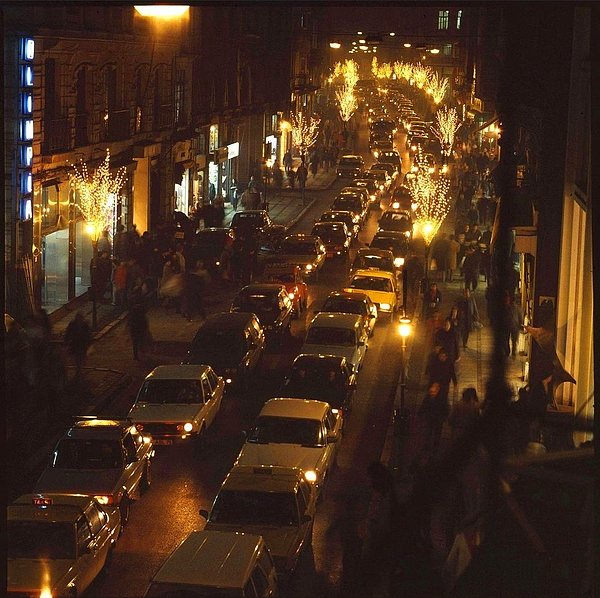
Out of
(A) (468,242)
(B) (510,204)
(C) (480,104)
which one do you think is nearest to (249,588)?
(B) (510,204)

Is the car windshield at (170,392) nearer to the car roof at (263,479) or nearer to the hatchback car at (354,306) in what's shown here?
the car roof at (263,479)

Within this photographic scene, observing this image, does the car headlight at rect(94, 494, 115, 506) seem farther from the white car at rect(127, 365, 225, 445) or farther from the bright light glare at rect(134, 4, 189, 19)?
the bright light glare at rect(134, 4, 189, 19)

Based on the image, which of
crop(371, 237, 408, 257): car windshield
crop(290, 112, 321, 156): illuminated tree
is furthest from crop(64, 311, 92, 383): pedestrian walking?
crop(290, 112, 321, 156): illuminated tree

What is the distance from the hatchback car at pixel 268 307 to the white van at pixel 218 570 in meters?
15.2

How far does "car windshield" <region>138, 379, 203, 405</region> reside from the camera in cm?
1897

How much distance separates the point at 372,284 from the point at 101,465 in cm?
1570

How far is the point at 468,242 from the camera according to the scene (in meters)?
32.7

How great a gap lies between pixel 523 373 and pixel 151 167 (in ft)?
60.9

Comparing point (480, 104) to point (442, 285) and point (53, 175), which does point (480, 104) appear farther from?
point (53, 175)

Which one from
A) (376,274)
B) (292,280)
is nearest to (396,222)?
(376,274)

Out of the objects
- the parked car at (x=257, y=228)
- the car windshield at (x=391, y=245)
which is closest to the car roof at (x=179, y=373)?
the car windshield at (x=391, y=245)

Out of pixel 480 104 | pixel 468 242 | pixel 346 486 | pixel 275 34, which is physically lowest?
pixel 346 486

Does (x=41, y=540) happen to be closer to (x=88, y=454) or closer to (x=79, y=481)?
(x=79, y=481)

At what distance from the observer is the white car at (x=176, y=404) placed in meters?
18.3
